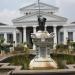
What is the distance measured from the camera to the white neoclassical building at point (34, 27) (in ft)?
161

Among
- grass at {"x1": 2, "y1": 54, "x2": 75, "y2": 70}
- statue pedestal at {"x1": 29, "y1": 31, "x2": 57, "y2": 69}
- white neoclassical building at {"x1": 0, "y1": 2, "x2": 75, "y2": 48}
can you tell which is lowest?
grass at {"x1": 2, "y1": 54, "x2": 75, "y2": 70}

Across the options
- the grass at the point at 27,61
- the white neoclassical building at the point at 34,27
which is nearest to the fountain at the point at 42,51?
the grass at the point at 27,61

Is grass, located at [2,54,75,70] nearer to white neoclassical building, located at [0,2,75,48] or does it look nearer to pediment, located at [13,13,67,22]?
white neoclassical building, located at [0,2,75,48]

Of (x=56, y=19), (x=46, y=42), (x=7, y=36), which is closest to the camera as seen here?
(x=46, y=42)

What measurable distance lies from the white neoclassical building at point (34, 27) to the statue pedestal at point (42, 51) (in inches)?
1187

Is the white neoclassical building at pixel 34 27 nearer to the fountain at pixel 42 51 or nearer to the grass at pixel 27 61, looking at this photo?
the grass at pixel 27 61

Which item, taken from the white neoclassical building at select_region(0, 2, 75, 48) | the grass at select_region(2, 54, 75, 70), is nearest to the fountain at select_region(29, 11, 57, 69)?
the grass at select_region(2, 54, 75, 70)

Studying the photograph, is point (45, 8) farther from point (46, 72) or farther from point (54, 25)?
point (46, 72)

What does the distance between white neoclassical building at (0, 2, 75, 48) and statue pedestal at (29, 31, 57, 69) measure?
30.1 m

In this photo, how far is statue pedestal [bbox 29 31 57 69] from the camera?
13.5 meters

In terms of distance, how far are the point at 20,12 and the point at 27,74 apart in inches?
1944

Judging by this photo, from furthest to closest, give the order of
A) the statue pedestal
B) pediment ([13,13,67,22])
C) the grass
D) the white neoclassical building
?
the white neoclassical building → pediment ([13,13,67,22]) → the grass → the statue pedestal

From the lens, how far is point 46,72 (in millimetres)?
10289

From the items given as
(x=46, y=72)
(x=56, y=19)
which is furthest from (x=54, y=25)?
(x=46, y=72)
